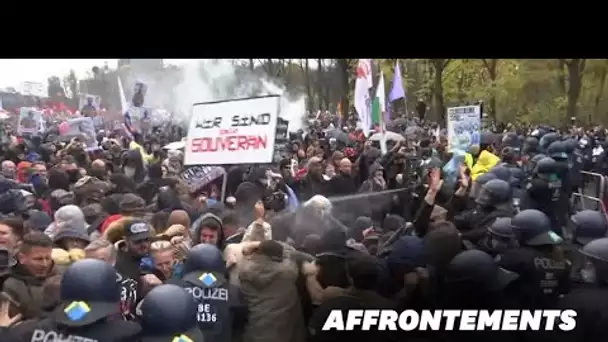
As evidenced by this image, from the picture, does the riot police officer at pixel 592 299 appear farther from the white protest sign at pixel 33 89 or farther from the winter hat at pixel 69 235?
the white protest sign at pixel 33 89

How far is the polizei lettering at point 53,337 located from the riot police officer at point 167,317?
0.70 ft

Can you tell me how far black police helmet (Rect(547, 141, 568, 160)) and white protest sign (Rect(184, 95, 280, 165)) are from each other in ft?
4.33

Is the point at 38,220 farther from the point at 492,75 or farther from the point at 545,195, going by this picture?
the point at 545,195

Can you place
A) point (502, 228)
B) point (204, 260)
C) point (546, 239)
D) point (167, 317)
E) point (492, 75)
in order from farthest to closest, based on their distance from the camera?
1. point (492, 75)
2. point (502, 228)
3. point (546, 239)
4. point (204, 260)
5. point (167, 317)

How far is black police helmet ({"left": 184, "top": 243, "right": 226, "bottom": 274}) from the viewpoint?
3.52 m

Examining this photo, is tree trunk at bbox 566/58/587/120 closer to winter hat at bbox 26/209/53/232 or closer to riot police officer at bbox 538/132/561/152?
riot police officer at bbox 538/132/561/152

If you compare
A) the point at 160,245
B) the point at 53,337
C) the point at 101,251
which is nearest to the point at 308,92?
the point at 160,245

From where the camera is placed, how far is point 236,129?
3.74 metres

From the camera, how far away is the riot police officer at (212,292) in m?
3.46

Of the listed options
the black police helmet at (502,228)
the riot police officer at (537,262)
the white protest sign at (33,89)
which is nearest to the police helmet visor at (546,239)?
the riot police officer at (537,262)

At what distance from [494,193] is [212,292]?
140 centimetres
